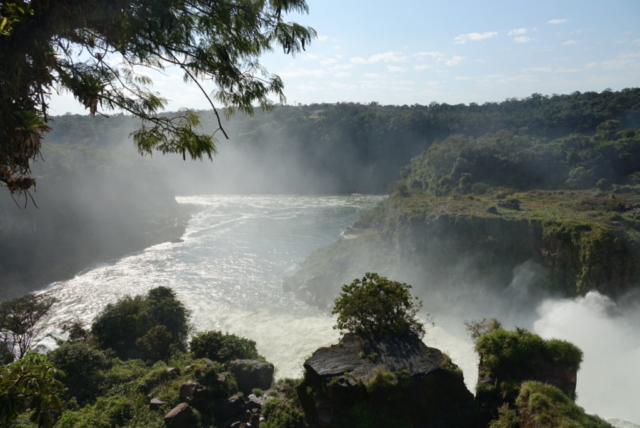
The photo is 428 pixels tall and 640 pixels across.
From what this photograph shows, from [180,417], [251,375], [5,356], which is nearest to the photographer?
[180,417]

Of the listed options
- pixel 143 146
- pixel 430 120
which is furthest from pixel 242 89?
pixel 430 120

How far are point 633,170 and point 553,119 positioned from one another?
28.0m

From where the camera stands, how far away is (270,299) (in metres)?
32.0

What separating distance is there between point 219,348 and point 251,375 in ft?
10.6

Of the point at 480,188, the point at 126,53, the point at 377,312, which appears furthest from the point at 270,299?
the point at 126,53

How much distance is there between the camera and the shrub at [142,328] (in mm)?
19438

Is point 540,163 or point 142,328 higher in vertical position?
point 540,163

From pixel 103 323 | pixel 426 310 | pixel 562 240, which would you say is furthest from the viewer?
pixel 426 310

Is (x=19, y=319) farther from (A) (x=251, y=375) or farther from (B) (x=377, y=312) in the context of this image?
(B) (x=377, y=312)

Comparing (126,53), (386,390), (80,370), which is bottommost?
(80,370)

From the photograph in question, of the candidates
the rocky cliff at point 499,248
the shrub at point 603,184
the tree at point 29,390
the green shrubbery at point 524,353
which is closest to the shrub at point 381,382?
the green shrubbery at point 524,353

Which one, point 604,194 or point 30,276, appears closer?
point 604,194

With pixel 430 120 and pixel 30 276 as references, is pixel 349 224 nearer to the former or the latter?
pixel 30 276

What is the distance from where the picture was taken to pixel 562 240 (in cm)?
2250
